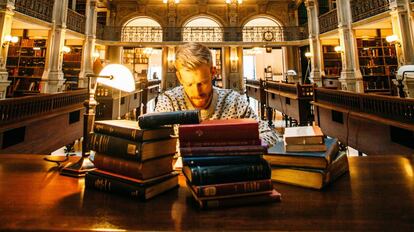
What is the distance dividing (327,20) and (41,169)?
1323cm

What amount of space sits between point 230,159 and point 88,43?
12980 mm

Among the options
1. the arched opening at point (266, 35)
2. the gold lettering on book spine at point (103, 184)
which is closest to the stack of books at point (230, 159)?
the gold lettering on book spine at point (103, 184)

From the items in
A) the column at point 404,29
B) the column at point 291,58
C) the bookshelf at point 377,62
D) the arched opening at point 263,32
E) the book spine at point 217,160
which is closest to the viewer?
the book spine at point 217,160

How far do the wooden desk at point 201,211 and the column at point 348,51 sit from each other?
9.79 meters

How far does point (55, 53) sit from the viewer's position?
9117 mm

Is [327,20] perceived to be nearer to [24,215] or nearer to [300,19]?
[300,19]

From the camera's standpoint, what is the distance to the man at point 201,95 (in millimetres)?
1134

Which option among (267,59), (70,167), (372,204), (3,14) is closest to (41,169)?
(70,167)

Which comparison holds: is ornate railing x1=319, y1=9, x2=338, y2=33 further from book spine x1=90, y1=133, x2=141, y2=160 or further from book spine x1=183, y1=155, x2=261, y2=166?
book spine x1=90, y1=133, x2=141, y2=160

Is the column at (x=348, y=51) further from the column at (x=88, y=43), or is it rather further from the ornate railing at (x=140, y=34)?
the column at (x=88, y=43)

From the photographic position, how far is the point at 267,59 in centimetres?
2167

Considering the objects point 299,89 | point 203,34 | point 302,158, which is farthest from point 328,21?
point 302,158

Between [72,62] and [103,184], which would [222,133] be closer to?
[103,184]

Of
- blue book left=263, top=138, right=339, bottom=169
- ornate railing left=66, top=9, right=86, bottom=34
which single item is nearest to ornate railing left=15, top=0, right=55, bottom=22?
ornate railing left=66, top=9, right=86, bottom=34
